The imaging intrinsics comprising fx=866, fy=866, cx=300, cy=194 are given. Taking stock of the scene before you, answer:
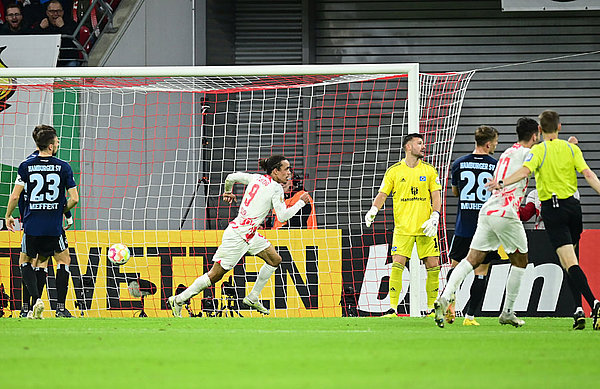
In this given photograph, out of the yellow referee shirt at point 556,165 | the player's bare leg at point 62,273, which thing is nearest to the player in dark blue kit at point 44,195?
the player's bare leg at point 62,273

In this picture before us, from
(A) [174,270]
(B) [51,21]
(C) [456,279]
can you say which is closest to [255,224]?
(A) [174,270]

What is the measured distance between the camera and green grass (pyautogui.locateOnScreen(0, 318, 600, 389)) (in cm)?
435

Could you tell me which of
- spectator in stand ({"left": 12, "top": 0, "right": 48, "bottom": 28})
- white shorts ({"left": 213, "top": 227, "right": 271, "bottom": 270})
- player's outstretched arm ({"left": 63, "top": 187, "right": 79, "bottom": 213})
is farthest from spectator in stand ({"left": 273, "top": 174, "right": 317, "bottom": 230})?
spectator in stand ({"left": 12, "top": 0, "right": 48, "bottom": 28})

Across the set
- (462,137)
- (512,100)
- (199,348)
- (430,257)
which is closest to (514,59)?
(512,100)

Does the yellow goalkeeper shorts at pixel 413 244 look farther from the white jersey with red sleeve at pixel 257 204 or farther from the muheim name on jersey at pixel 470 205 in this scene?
the white jersey with red sleeve at pixel 257 204

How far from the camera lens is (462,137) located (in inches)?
633

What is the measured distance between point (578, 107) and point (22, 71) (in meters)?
10.1

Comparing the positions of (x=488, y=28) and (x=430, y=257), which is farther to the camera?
(x=488, y=28)

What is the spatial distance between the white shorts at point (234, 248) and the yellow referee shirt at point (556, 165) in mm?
3641

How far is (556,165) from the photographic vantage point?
782 cm

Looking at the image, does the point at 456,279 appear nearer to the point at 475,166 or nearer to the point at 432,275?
the point at 475,166

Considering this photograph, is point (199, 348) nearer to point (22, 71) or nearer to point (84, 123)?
point (22, 71)

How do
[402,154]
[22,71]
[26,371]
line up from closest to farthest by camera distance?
1. [26,371]
2. [22,71]
3. [402,154]

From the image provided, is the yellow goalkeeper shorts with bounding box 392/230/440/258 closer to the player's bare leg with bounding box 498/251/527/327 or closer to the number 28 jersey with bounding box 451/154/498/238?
the number 28 jersey with bounding box 451/154/498/238
